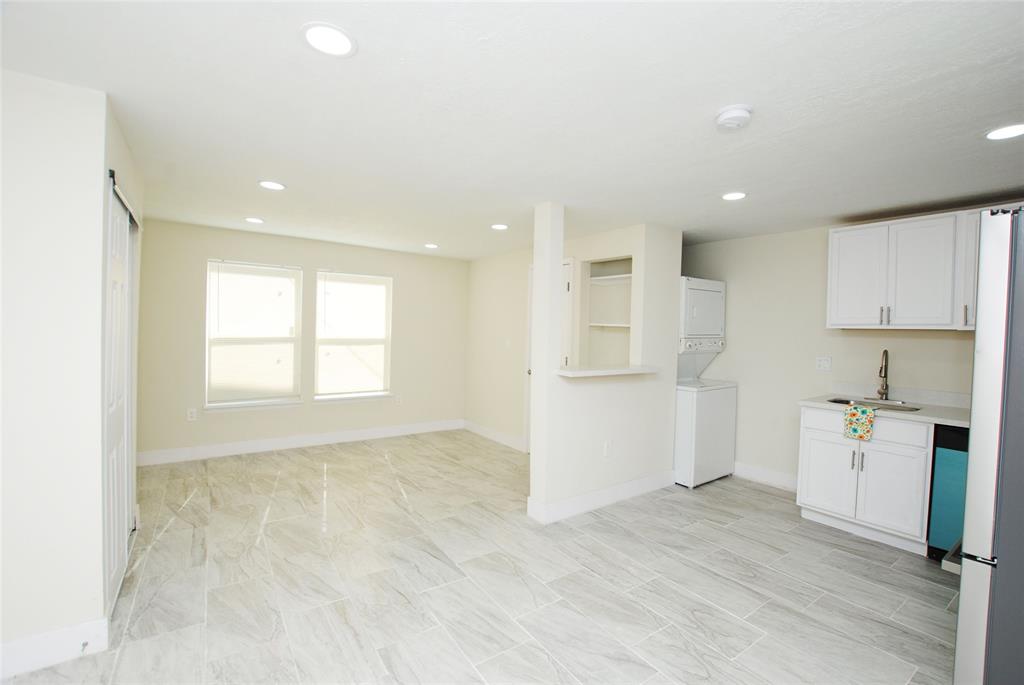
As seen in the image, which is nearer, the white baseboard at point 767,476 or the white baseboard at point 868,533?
the white baseboard at point 868,533

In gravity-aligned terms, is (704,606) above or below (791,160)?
below

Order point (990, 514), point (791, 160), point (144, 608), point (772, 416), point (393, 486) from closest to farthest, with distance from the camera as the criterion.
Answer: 1. point (990, 514)
2. point (144, 608)
3. point (791, 160)
4. point (393, 486)
5. point (772, 416)

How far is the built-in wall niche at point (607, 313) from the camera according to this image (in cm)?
462

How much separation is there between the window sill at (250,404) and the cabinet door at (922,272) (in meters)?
5.61

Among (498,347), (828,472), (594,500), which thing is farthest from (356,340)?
(828,472)

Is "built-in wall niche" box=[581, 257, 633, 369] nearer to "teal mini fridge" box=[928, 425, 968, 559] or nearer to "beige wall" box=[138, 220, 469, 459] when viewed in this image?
"beige wall" box=[138, 220, 469, 459]

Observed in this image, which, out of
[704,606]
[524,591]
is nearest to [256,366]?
[524,591]

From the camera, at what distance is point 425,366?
238 inches

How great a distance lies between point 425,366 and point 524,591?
395cm

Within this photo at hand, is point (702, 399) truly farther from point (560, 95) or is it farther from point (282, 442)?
point (282, 442)

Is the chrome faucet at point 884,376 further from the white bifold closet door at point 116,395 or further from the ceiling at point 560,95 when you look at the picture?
the white bifold closet door at point 116,395

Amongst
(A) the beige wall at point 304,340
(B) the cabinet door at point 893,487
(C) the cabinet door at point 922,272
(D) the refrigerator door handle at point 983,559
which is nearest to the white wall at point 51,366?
(A) the beige wall at point 304,340

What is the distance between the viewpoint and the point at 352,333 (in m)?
5.52

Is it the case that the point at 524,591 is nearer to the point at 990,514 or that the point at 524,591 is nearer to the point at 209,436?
the point at 990,514
